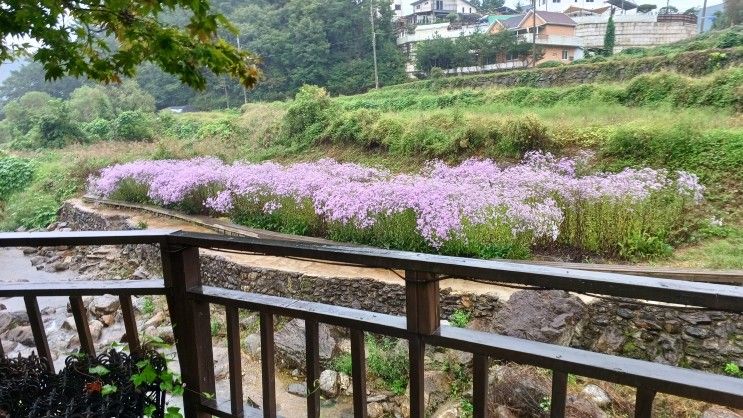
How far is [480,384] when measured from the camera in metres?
1.18

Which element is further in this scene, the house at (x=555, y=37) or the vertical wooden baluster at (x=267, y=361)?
the house at (x=555, y=37)

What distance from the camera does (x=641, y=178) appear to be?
5.64 metres

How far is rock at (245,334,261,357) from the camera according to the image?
14.5 feet

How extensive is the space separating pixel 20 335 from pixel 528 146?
696cm

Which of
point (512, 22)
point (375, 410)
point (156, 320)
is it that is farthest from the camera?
point (512, 22)

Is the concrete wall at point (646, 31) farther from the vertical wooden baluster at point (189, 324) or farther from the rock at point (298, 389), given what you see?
the vertical wooden baluster at point (189, 324)

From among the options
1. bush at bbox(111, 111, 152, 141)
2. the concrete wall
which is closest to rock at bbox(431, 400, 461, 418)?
bush at bbox(111, 111, 152, 141)

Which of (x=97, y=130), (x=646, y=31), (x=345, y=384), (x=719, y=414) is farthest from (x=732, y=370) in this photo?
(x=646, y=31)

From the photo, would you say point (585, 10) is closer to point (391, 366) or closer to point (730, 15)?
point (730, 15)

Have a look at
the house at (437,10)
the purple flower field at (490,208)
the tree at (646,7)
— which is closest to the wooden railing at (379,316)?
the purple flower field at (490,208)

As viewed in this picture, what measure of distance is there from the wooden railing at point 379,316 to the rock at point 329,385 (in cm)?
201

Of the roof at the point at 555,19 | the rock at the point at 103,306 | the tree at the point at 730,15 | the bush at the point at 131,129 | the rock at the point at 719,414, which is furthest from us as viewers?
the roof at the point at 555,19

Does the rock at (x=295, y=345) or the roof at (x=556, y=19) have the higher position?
the roof at (x=556, y=19)

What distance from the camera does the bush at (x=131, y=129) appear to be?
56.9 ft
